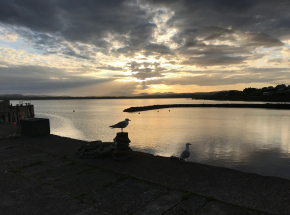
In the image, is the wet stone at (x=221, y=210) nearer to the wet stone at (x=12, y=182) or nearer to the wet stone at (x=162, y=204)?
the wet stone at (x=162, y=204)

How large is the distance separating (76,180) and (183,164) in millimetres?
4348

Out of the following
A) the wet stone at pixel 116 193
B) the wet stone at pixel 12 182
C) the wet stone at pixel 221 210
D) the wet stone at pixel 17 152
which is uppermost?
the wet stone at pixel 17 152

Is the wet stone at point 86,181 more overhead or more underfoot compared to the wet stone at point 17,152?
more underfoot

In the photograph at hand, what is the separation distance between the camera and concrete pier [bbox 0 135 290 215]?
4.95 m

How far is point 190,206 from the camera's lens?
5.02 metres

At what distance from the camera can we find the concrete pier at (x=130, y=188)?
4.95 meters

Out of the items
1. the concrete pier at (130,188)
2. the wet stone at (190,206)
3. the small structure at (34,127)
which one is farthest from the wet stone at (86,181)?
the small structure at (34,127)

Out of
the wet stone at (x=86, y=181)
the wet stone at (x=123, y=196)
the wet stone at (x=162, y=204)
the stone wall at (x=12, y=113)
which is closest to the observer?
the wet stone at (x=162, y=204)

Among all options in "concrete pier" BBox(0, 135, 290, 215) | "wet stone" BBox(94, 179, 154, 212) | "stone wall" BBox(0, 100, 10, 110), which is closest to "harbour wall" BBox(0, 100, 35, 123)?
"stone wall" BBox(0, 100, 10, 110)

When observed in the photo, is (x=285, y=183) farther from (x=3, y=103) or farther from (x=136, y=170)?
(x=3, y=103)

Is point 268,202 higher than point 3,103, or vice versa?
point 3,103

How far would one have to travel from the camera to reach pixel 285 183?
6.42 m

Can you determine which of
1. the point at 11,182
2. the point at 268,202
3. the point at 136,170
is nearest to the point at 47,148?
the point at 11,182

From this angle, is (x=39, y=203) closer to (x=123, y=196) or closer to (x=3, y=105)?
(x=123, y=196)
